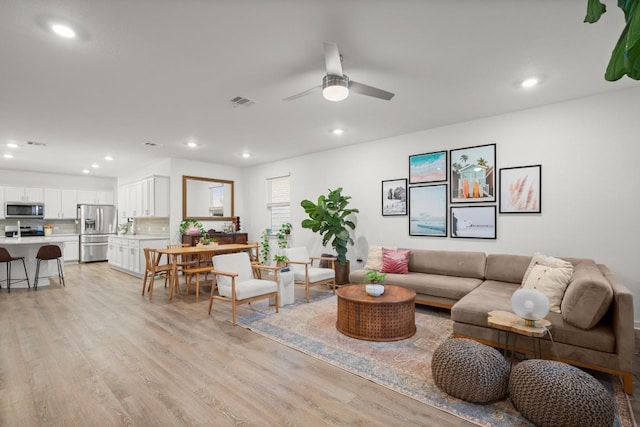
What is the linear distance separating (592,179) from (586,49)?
1791 millimetres

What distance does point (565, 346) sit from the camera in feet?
8.34

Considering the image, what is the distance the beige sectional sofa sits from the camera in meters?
2.34

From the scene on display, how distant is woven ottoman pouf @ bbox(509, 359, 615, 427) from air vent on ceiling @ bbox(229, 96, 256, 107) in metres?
3.86

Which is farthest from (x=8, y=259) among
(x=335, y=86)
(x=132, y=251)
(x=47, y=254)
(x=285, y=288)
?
(x=335, y=86)

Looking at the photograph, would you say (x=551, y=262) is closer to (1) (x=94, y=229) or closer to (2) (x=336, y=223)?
(2) (x=336, y=223)

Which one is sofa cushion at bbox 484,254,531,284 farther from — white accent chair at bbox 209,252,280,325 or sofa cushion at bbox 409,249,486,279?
white accent chair at bbox 209,252,280,325

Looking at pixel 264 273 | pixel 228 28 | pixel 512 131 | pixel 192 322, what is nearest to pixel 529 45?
pixel 512 131

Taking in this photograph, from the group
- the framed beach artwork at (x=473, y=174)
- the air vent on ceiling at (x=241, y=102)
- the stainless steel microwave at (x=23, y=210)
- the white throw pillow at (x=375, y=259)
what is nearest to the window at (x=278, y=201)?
the white throw pillow at (x=375, y=259)

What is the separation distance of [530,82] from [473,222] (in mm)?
2053

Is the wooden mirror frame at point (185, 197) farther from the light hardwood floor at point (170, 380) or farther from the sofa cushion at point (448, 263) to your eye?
the sofa cushion at point (448, 263)

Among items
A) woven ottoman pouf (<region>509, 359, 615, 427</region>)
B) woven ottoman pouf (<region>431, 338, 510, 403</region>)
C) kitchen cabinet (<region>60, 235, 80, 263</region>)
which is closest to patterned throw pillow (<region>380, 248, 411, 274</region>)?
woven ottoman pouf (<region>431, 338, 510, 403</region>)

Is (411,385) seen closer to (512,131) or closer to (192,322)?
(192,322)

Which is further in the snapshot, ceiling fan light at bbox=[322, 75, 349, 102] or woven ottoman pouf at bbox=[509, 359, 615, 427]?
ceiling fan light at bbox=[322, 75, 349, 102]

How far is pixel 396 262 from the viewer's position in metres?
4.81
